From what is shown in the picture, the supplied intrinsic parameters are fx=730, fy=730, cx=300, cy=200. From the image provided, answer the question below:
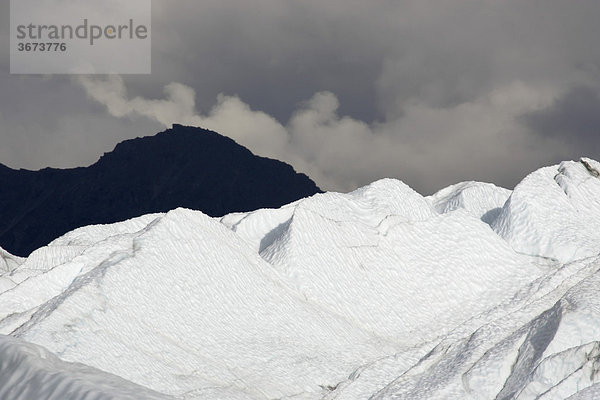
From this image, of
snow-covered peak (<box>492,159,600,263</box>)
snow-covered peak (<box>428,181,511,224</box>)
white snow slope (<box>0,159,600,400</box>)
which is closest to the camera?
white snow slope (<box>0,159,600,400</box>)

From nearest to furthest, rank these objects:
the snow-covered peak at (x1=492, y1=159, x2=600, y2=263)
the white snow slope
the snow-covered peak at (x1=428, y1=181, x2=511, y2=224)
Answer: the white snow slope, the snow-covered peak at (x1=492, y1=159, x2=600, y2=263), the snow-covered peak at (x1=428, y1=181, x2=511, y2=224)

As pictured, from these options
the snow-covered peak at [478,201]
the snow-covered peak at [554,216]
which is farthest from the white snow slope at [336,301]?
the snow-covered peak at [478,201]

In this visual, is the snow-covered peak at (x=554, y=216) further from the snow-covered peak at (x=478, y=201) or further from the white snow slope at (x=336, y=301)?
the snow-covered peak at (x=478, y=201)

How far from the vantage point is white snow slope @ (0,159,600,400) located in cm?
2614

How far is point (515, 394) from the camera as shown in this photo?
2405cm

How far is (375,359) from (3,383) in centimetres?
2051

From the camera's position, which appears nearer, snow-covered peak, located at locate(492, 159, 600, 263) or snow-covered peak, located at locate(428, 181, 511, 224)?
snow-covered peak, located at locate(492, 159, 600, 263)

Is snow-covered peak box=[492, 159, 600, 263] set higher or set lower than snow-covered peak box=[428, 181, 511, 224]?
lower

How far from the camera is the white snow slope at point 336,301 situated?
85.8 feet

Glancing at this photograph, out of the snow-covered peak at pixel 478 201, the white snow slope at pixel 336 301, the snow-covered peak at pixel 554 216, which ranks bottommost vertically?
the white snow slope at pixel 336 301

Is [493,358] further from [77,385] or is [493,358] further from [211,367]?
[77,385]

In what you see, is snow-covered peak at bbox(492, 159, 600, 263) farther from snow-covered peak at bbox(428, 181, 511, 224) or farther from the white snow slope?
snow-covered peak at bbox(428, 181, 511, 224)

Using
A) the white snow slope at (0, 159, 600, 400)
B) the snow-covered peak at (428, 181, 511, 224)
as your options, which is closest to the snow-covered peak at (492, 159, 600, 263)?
the white snow slope at (0, 159, 600, 400)

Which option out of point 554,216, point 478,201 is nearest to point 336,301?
point 554,216
